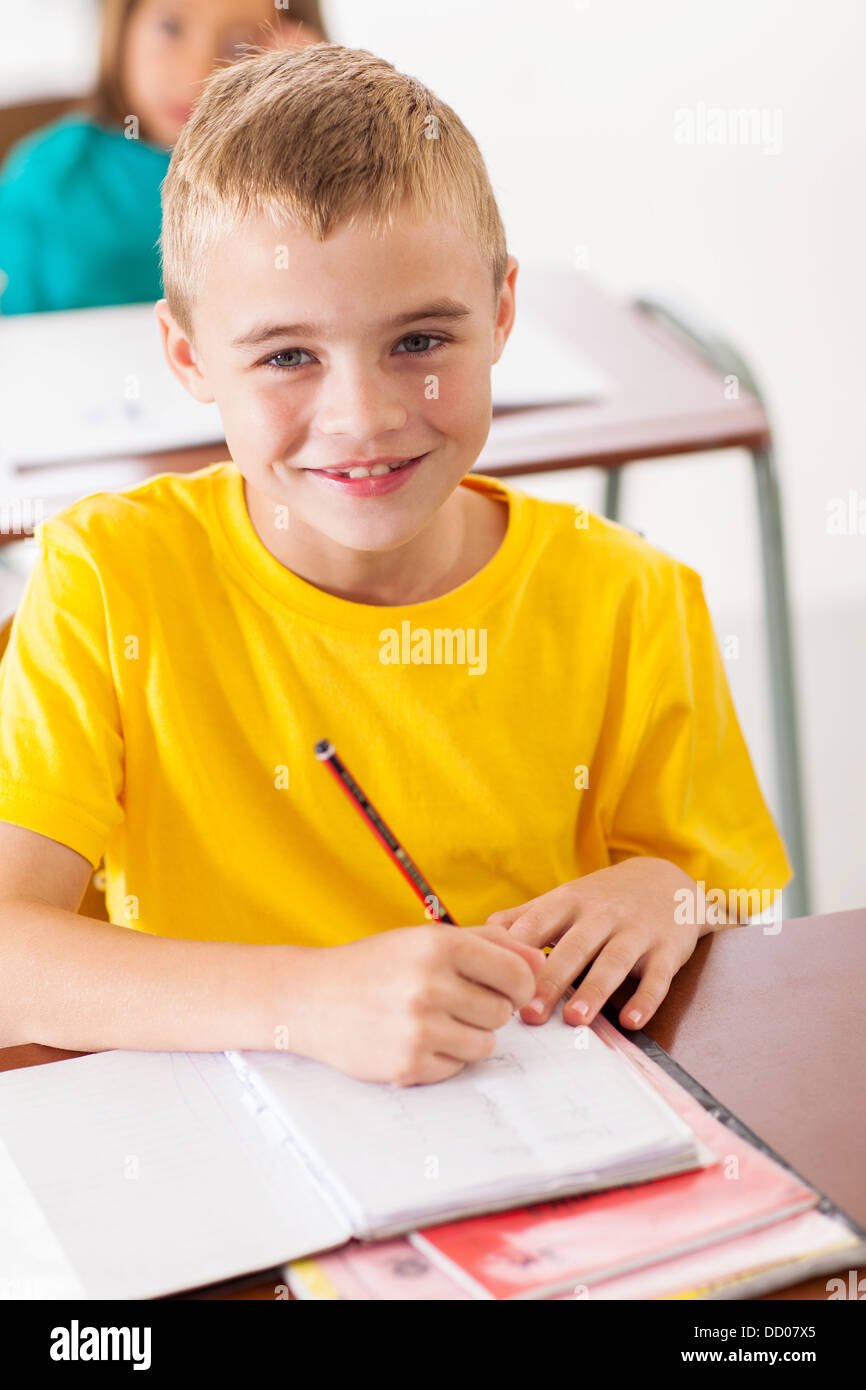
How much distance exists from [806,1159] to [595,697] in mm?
507

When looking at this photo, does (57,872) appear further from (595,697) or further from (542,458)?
(542,458)

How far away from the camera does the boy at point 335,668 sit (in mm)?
862

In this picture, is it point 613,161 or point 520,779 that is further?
point 613,161

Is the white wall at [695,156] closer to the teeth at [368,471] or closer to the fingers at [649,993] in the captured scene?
the teeth at [368,471]

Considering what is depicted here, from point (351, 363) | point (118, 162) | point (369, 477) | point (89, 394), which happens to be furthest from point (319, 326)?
point (118, 162)

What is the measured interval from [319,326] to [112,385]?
1.05m

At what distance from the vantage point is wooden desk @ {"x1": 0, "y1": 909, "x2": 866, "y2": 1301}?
Result: 2.26 feet

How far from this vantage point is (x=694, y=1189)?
0.66m

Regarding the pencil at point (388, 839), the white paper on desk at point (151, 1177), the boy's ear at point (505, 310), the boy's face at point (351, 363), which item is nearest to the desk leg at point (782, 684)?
the boy's ear at point (505, 310)

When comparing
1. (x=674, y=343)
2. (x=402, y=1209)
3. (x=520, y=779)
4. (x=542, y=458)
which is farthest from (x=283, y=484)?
(x=674, y=343)

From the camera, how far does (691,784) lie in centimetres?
113

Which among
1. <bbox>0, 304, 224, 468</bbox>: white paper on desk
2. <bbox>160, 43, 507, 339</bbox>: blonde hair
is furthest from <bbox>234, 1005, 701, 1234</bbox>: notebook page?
<bbox>0, 304, 224, 468</bbox>: white paper on desk

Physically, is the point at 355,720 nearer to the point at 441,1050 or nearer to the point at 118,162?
the point at 441,1050

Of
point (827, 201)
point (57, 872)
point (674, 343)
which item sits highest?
point (827, 201)
